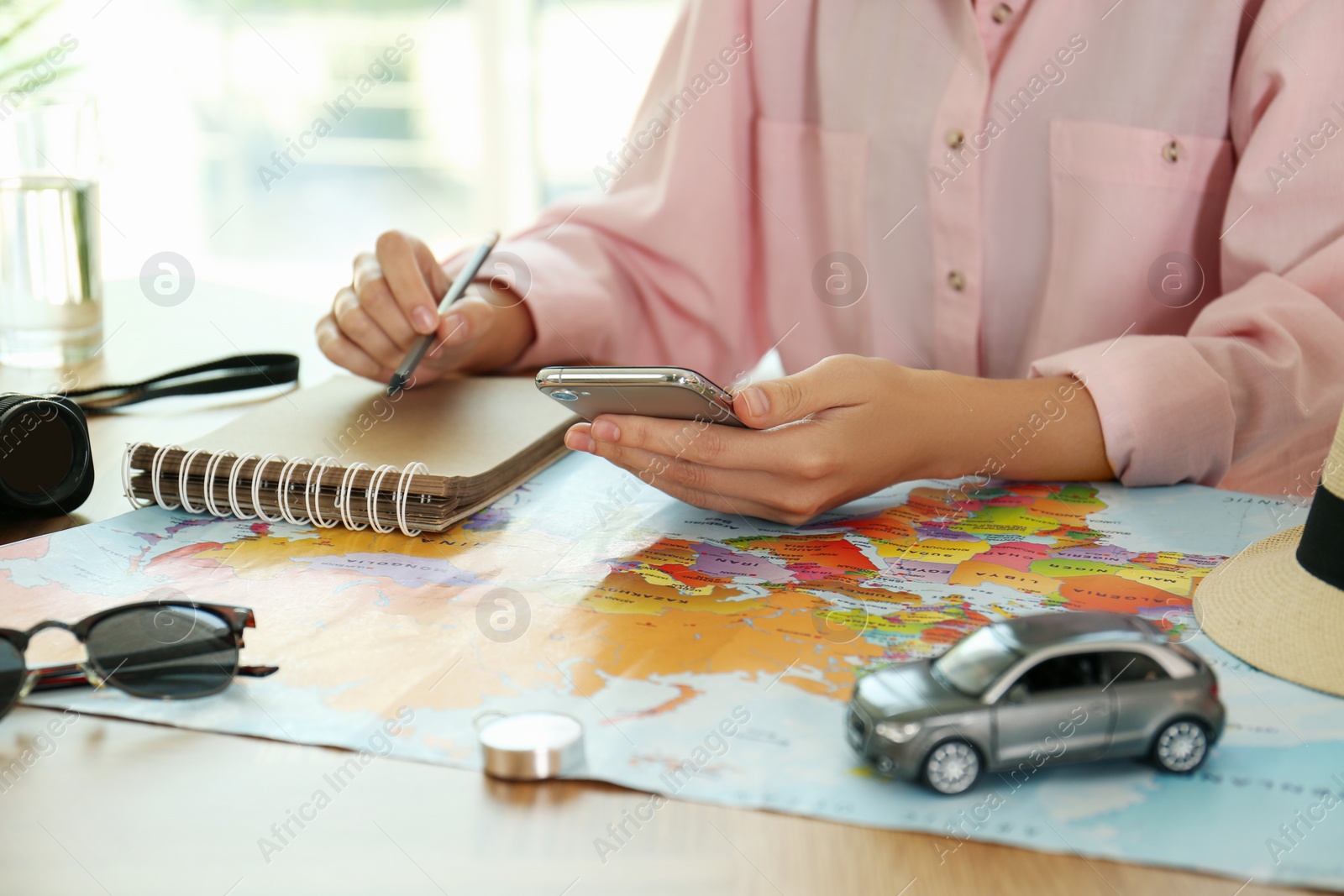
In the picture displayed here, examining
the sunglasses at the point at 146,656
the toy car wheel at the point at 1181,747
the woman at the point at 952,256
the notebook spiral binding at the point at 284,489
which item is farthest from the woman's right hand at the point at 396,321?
the toy car wheel at the point at 1181,747

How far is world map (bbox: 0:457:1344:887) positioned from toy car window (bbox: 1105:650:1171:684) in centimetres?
4

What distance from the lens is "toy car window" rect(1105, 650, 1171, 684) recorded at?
44 centimetres

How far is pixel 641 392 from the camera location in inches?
25.6

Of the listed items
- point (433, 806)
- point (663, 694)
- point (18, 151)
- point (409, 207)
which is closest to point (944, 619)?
point (663, 694)

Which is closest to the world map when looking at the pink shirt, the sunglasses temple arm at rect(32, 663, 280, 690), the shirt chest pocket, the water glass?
the sunglasses temple arm at rect(32, 663, 280, 690)

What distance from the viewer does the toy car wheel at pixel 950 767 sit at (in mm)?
423

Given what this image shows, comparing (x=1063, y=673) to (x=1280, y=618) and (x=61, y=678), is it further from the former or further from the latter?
(x=61, y=678)

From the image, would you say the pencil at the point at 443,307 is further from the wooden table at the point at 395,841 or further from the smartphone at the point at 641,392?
the wooden table at the point at 395,841

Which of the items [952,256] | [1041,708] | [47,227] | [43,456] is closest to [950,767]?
[1041,708]

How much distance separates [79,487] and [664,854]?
0.59 metres

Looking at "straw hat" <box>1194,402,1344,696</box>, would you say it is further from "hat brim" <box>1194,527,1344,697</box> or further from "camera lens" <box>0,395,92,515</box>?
"camera lens" <box>0,395,92,515</box>

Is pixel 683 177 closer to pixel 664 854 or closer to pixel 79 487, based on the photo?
pixel 79 487

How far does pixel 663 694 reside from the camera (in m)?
0.51

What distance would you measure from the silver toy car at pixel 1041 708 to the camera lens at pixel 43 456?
610 mm
